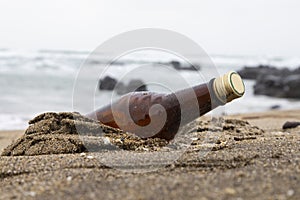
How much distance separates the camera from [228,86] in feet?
6.63

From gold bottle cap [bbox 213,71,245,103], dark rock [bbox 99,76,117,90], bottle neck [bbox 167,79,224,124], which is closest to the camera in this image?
gold bottle cap [bbox 213,71,245,103]

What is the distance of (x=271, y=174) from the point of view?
1.47 m

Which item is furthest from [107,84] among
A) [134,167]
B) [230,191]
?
[230,191]

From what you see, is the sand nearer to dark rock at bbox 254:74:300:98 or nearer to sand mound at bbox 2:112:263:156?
sand mound at bbox 2:112:263:156

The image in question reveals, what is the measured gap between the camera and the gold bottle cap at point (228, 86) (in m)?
2.03

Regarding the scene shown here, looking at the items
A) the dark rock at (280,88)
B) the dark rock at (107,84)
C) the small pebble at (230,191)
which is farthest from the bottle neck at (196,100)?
the dark rock at (280,88)

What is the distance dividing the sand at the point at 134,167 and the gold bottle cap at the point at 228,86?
0.28 metres

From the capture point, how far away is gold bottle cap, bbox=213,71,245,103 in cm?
203

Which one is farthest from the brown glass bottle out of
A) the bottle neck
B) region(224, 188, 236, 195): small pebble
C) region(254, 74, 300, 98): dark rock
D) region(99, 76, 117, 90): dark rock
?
region(254, 74, 300, 98): dark rock

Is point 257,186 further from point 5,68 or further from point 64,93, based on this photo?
point 5,68

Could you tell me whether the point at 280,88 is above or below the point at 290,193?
below

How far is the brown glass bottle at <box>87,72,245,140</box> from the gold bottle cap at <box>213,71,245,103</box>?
0.02m

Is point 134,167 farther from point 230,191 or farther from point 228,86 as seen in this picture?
point 228,86

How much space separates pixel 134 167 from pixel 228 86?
66 cm
